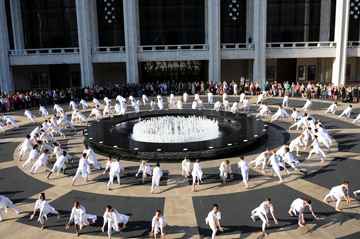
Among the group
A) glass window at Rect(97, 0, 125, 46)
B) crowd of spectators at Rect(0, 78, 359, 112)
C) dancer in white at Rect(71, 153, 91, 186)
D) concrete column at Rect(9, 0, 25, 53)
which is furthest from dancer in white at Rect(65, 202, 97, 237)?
concrete column at Rect(9, 0, 25, 53)

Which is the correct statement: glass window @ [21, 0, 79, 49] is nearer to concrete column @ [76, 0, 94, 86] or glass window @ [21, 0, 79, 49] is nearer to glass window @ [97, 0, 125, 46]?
glass window @ [97, 0, 125, 46]

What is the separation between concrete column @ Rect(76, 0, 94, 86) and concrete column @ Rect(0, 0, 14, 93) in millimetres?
9228

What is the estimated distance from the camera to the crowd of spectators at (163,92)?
33406 millimetres

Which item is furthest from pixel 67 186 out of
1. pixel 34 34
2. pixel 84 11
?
pixel 34 34

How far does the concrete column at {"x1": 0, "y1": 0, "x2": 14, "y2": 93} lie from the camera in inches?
1547

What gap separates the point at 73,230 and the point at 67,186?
12.6ft

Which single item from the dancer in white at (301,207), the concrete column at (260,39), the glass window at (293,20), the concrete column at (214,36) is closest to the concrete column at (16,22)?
the concrete column at (214,36)

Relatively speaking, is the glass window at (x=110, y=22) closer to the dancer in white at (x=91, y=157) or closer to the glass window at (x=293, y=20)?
the glass window at (x=293, y=20)

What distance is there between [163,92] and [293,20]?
23.1 meters

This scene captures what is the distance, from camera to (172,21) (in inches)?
1865

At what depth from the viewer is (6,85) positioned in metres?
40.7

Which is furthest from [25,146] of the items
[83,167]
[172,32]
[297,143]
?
[172,32]

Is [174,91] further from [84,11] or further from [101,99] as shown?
[84,11]

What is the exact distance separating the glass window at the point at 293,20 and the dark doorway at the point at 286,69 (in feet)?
10.9
